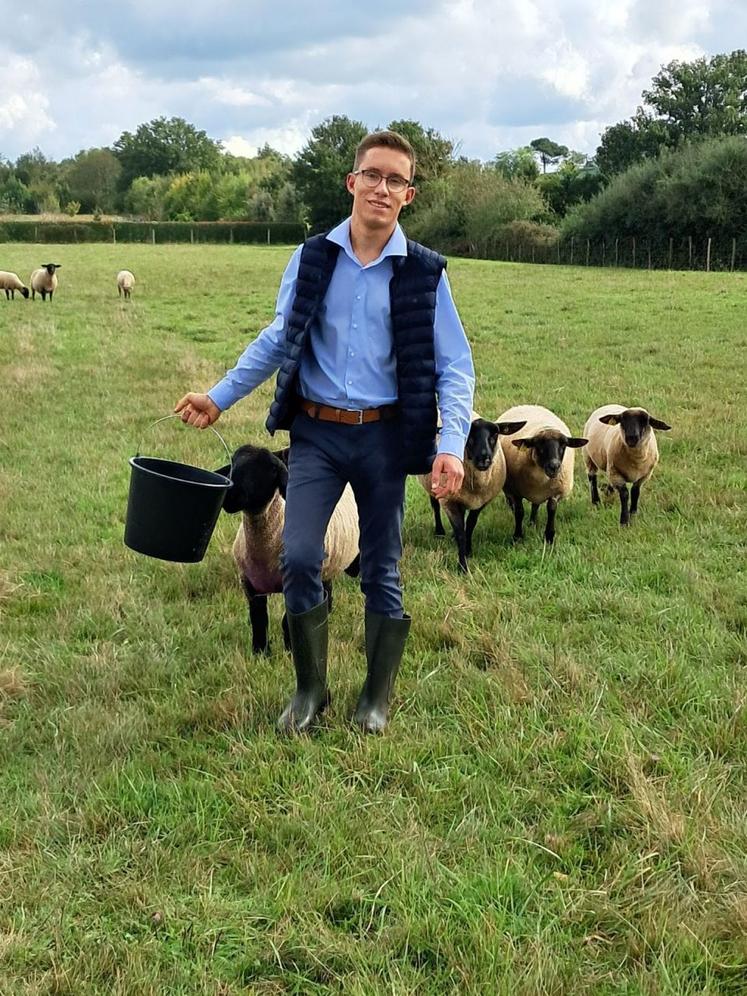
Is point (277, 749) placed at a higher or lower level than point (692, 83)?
lower

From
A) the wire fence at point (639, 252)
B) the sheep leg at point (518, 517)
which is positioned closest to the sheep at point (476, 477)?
the sheep leg at point (518, 517)

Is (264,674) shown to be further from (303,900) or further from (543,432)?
(543,432)

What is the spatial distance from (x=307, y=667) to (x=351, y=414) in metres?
1.18

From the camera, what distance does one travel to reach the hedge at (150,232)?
214 ft

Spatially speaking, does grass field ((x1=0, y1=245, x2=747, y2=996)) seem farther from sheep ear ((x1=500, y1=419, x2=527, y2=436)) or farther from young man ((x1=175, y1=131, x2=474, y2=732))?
sheep ear ((x1=500, y1=419, x2=527, y2=436))

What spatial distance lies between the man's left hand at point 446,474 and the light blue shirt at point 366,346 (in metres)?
0.06

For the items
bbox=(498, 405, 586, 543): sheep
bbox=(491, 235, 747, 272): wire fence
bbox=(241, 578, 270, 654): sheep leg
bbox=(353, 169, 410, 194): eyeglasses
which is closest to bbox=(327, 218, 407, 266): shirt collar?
bbox=(353, 169, 410, 194): eyeglasses

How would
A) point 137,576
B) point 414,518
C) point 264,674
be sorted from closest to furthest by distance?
1. point 264,674
2. point 137,576
3. point 414,518

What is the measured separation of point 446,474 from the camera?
3.31 metres

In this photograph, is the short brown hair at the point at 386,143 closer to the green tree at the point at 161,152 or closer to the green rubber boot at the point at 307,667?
the green rubber boot at the point at 307,667

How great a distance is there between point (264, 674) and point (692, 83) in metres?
77.3

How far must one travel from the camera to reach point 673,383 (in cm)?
1215

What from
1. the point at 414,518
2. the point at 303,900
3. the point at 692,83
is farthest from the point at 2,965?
the point at 692,83

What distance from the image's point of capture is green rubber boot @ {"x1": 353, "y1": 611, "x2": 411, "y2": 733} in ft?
12.4
